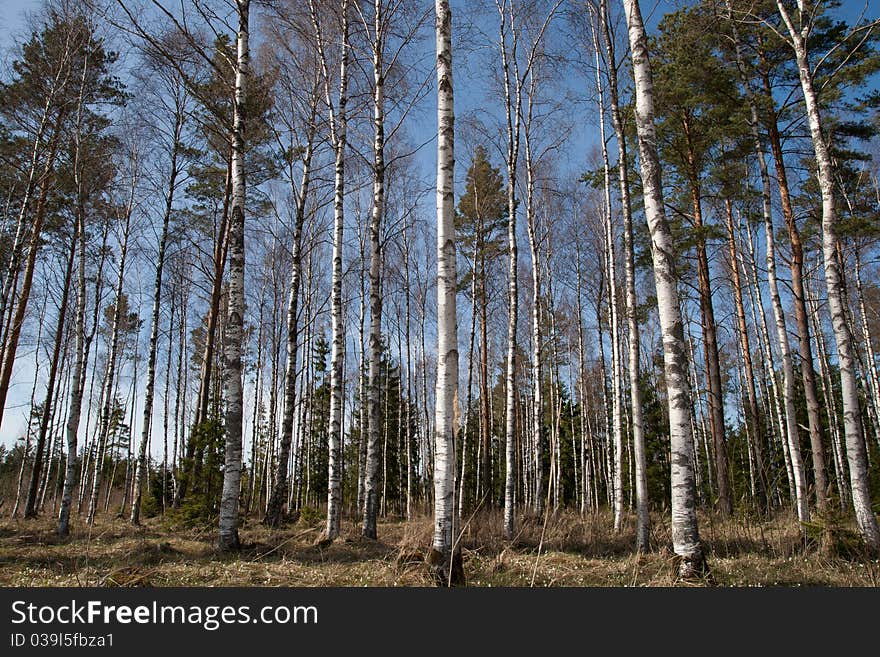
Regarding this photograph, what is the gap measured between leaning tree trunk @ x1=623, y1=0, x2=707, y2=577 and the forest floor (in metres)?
0.37

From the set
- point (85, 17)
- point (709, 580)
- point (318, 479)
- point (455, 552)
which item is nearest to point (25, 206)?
point (85, 17)

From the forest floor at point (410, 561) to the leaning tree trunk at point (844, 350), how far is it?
43 cm

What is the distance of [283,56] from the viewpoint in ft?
34.8

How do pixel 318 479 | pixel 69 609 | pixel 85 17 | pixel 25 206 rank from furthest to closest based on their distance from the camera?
pixel 318 479
pixel 85 17
pixel 25 206
pixel 69 609

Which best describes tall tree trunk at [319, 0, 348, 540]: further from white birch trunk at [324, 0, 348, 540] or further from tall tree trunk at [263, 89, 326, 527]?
tall tree trunk at [263, 89, 326, 527]

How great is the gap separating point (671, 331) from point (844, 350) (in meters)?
3.97

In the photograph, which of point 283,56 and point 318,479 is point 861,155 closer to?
point 283,56

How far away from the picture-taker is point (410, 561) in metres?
4.44

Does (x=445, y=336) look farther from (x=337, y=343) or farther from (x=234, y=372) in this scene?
(x=337, y=343)

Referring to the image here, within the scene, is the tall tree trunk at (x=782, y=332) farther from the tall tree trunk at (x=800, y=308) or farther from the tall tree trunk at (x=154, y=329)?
the tall tree trunk at (x=154, y=329)

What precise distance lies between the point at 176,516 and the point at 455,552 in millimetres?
8163

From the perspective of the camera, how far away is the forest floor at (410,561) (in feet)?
15.5

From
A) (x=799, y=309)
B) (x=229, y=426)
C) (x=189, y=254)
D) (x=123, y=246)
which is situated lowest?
(x=229, y=426)

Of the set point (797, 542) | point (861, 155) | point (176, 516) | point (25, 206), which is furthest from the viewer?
point (861, 155)
